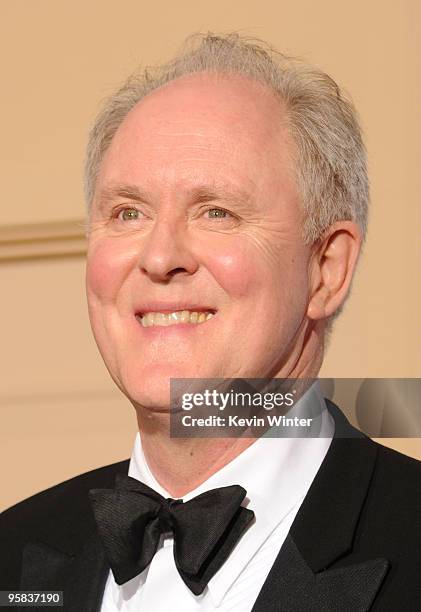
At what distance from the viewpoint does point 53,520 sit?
7.04 ft

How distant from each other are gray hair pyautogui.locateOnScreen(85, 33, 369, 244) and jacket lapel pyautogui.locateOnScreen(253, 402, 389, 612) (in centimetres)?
32

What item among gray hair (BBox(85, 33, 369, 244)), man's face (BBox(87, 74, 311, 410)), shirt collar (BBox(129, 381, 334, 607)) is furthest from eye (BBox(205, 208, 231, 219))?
shirt collar (BBox(129, 381, 334, 607))

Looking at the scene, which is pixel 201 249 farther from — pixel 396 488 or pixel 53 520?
pixel 53 520

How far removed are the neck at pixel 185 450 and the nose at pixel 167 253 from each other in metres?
0.18

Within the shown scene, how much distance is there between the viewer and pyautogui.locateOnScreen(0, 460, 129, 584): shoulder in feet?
6.83

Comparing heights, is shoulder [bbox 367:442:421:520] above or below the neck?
below

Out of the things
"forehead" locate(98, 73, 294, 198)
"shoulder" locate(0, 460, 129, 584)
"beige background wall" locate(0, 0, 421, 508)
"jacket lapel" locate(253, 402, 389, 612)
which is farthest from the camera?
"beige background wall" locate(0, 0, 421, 508)

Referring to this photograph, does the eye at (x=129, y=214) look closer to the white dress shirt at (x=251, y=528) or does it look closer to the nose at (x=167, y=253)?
the nose at (x=167, y=253)

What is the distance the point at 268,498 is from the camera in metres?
1.89

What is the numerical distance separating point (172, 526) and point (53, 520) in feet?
1.05

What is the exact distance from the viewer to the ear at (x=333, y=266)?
1962 mm

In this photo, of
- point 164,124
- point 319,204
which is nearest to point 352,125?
point 319,204

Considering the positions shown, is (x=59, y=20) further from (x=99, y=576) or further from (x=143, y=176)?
(x=99, y=576)

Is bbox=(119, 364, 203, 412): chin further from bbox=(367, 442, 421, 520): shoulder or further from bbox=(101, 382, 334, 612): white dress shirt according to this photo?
bbox=(367, 442, 421, 520): shoulder
